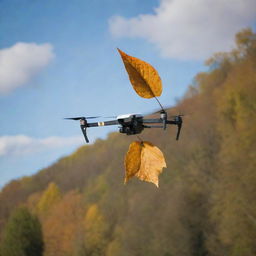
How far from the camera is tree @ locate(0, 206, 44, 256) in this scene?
3462cm

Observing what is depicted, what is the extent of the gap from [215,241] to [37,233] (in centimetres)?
1946

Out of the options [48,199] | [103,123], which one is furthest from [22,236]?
[103,123]

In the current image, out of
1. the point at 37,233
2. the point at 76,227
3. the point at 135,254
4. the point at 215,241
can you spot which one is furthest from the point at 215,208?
the point at 37,233

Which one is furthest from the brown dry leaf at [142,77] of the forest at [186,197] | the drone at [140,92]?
the forest at [186,197]

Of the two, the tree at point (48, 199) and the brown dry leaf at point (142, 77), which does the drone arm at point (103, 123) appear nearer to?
the brown dry leaf at point (142, 77)

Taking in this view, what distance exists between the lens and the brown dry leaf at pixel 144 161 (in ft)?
2.26

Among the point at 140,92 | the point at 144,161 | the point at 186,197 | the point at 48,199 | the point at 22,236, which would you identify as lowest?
the point at 22,236

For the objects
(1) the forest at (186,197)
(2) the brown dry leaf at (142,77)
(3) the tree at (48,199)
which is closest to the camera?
(2) the brown dry leaf at (142,77)

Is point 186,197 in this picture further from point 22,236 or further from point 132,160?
point 132,160

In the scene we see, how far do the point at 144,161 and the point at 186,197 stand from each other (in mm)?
26645

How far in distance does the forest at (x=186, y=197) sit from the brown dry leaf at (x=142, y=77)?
49.4 ft

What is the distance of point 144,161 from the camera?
0.70 meters

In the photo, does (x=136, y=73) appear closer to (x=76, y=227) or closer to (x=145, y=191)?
(x=145, y=191)

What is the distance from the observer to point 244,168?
23.0 m
